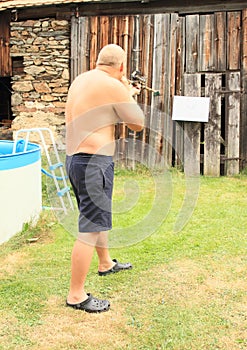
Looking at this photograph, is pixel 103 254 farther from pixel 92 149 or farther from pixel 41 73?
pixel 41 73

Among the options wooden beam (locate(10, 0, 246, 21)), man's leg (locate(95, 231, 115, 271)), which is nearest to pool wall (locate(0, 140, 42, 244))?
man's leg (locate(95, 231, 115, 271))

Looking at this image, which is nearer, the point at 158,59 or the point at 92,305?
the point at 92,305

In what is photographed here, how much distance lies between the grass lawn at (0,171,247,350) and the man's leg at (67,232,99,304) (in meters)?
0.11

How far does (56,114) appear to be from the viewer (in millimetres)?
8672

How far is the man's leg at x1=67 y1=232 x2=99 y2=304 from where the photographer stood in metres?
3.33

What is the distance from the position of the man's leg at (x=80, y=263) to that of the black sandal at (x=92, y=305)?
1.0 inches

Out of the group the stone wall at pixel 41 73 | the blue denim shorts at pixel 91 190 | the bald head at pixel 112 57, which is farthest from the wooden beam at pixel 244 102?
the blue denim shorts at pixel 91 190

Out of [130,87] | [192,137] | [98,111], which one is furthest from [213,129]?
[98,111]

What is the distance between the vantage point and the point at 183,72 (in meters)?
7.98

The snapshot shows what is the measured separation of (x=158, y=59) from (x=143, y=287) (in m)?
5.10

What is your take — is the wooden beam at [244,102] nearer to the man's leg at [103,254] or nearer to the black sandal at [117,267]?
the black sandal at [117,267]

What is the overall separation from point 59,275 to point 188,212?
237 cm

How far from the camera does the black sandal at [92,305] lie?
3.34 m

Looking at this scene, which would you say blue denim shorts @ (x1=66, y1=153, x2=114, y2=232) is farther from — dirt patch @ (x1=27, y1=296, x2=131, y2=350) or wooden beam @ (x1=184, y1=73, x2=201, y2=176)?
wooden beam @ (x1=184, y1=73, x2=201, y2=176)
